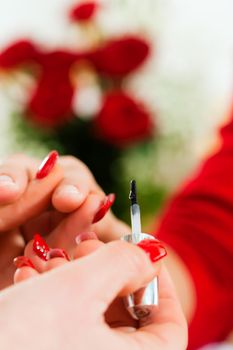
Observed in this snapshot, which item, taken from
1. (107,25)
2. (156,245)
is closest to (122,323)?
(156,245)

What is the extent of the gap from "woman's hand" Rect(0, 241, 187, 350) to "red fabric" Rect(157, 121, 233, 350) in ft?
1.69

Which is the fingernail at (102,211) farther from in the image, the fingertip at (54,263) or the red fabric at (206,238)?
the red fabric at (206,238)

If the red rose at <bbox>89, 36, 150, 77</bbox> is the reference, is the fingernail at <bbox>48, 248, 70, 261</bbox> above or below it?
below

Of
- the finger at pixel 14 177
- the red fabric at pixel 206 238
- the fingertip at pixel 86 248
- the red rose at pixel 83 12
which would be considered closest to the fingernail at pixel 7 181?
the finger at pixel 14 177

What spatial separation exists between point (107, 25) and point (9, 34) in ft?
1.07

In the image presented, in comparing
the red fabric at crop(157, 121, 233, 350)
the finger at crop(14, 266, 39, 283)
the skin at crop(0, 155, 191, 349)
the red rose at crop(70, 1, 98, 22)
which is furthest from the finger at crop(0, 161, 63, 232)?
the red rose at crop(70, 1, 98, 22)

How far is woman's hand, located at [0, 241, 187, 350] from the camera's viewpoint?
0.31m

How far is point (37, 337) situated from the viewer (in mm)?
308

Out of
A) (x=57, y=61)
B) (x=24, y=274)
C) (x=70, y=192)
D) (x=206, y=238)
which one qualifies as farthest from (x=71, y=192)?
(x=57, y=61)

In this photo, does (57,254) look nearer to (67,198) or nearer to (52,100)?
(67,198)

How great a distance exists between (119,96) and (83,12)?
0.16 meters

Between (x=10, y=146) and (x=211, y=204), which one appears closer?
(x=211, y=204)

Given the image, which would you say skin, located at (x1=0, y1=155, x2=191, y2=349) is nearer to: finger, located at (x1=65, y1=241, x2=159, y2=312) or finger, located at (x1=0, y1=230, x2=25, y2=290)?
finger, located at (x1=0, y1=230, x2=25, y2=290)

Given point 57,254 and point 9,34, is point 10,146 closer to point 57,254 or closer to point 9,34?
point 9,34
